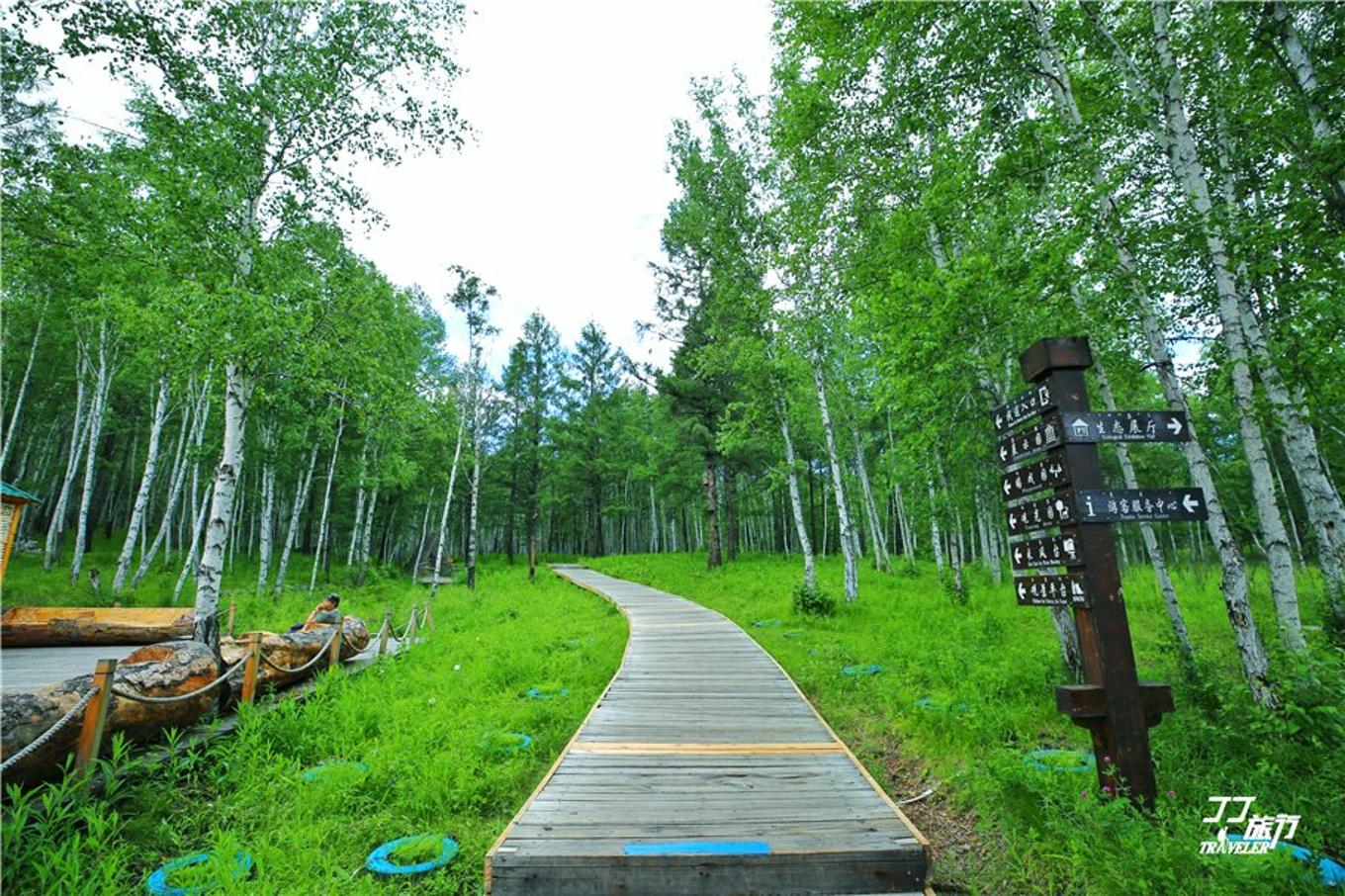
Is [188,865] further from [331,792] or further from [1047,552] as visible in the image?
[1047,552]

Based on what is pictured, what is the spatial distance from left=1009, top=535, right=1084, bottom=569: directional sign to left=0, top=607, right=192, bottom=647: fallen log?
16116 millimetres

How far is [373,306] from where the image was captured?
10320 mm

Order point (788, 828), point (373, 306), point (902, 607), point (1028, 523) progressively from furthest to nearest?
point (902, 607), point (373, 306), point (1028, 523), point (788, 828)

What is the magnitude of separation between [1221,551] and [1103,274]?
11.1 ft

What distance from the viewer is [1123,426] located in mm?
4098

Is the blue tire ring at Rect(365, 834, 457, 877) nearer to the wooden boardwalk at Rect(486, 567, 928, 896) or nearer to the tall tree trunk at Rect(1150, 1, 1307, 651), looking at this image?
the wooden boardwalk at Rect(486, 567, 928, 896)

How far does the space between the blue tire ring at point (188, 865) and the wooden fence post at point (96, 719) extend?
A: 55.0 inches

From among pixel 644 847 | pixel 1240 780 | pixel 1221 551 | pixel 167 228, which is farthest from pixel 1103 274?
pixel 167 228

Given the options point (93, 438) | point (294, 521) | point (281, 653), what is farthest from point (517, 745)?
point (93, 438)

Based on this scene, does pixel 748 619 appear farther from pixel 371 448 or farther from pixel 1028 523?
pixel 371 448

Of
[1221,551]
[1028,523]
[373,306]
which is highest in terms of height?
[373,306]

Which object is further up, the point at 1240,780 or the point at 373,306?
the point at 373,306

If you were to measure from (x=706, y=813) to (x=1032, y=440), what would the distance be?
3891 millimetres

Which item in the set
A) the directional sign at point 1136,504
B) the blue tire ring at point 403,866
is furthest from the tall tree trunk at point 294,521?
the directional sign at point 1136,504
